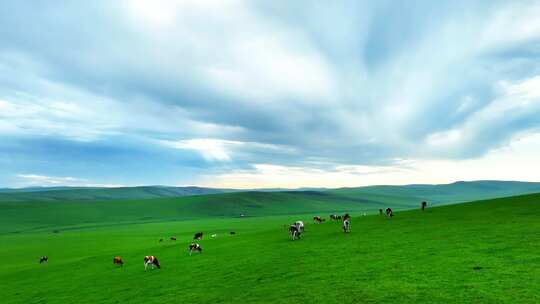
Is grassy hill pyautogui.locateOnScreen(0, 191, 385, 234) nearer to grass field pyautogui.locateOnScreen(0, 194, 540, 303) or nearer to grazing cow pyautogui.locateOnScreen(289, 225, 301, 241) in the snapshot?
grass field pyautogui.locateOnScreen(0, 194, 540, 303)

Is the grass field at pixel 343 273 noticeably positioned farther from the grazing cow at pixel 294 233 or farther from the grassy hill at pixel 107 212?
the grassy hill at pixel 107 212

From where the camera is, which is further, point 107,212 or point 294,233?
point 107,212

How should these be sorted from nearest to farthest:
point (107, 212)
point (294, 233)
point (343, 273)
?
point (343, 273)
point (294, 233)
point (107, 212)

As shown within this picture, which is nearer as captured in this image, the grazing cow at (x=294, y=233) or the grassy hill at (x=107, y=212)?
the grazing cow at (x=294, y=233)

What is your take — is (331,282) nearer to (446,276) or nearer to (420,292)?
(420,292)

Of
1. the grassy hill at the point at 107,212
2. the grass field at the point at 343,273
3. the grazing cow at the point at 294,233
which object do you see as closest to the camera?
the grass field at the point at 343,273

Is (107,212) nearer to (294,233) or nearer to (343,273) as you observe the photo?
(294,233)

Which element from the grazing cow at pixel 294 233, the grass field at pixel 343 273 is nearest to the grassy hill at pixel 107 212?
the grass field at pixel 343 273

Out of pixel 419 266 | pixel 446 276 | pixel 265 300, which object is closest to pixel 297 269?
pixel 265 300

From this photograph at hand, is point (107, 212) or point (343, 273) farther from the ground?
point (343, 273)

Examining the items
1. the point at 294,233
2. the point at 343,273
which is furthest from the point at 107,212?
the point at 343,273

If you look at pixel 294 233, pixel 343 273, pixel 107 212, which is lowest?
pixel 107 212

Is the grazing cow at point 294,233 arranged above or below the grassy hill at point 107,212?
above

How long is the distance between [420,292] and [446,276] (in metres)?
2.69
